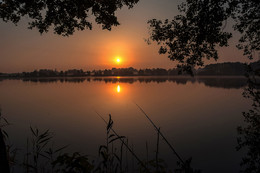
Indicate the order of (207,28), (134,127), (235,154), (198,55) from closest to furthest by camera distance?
(207,28), (198,55), (235,154), (134,127)

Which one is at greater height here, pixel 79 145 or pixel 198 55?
pixel 198 55

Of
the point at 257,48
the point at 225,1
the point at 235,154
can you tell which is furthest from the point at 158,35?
the point at 235,154

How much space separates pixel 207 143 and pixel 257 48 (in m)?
9.52

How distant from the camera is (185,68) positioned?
8.92 meters

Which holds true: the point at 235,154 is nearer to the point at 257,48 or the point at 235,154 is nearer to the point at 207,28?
the point at 257,48

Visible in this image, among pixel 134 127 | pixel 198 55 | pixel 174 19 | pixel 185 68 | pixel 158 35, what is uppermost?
pixel 174 19

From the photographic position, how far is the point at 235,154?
1315 centimetres

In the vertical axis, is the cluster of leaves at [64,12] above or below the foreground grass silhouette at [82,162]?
above

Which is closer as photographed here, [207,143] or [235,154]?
[235,154]

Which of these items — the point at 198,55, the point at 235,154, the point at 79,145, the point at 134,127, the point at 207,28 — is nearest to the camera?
the point at 207,28

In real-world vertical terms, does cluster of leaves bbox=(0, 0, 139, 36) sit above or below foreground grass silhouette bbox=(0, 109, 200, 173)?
above

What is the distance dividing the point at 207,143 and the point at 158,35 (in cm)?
1086

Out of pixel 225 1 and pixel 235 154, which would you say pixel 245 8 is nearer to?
pixel 225 1

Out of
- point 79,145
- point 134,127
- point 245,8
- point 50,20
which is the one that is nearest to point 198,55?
point 245,8
